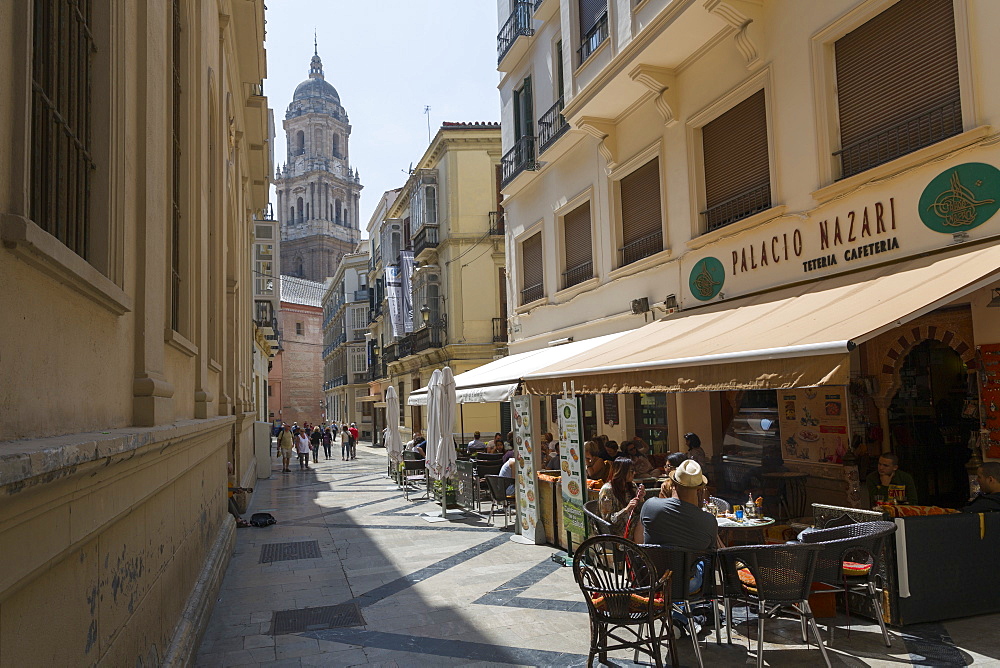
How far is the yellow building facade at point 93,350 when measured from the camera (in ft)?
7.22

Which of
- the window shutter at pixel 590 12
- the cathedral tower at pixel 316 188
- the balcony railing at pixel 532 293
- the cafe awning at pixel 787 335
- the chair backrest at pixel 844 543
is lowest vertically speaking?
the chair backrest at pixel 844 543

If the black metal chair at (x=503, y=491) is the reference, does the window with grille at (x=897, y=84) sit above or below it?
above

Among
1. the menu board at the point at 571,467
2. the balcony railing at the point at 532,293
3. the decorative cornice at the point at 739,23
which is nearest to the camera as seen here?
the menu board at the point at 571,467

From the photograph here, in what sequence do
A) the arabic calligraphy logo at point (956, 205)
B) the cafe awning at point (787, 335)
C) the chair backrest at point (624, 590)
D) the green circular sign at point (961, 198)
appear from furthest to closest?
the arabic calligraphy logo at point (956, 205), the green circular sign at point (961, 198), the cafe awning at point (787, 335), the chair backrest at point (624, 590)

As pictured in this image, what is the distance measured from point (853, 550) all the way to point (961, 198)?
3466 millimetres

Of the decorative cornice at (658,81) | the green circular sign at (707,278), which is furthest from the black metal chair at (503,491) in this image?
the decorative cornice at (658,81)

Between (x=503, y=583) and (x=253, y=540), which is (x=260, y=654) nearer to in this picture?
(x=503, y=583)

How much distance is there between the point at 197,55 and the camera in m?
8.11

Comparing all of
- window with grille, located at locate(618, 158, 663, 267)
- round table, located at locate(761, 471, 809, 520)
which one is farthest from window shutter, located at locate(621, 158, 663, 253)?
round table, located at locate(761, 471, 809, 520)

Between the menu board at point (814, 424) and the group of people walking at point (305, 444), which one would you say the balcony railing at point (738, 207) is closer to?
the menu board at point (814, 424)

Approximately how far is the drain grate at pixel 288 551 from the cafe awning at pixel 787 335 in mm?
4237

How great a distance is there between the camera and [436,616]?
6953 mm

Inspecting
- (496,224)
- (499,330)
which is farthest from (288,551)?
(496,224)

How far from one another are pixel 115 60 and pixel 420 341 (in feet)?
86.1
